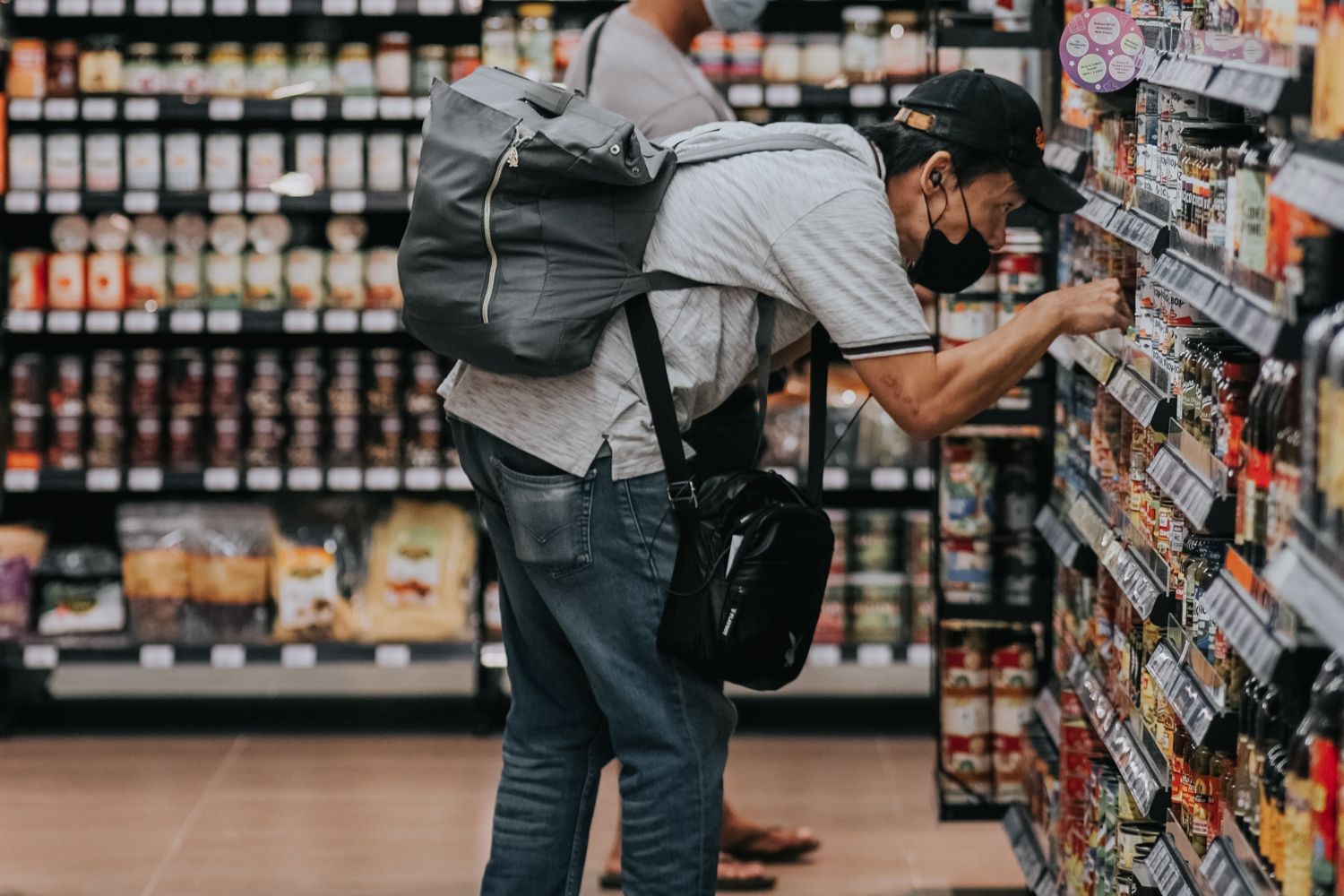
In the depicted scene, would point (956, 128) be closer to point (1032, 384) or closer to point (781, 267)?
point (781, 267)

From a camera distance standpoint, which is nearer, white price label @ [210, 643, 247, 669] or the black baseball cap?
the black baseball cap

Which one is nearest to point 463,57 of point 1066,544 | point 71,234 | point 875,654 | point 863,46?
point 863,46

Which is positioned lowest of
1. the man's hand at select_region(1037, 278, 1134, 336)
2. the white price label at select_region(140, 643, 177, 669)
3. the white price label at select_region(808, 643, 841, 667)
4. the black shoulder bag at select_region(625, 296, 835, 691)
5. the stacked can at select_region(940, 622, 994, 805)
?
the white price label at select_region(140, 643, 177, 669)

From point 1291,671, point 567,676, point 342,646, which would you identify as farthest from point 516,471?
point 342,646

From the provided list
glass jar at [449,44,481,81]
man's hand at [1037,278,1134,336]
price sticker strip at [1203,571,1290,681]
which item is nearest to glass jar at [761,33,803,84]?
glass jar at [449,44,481,81]

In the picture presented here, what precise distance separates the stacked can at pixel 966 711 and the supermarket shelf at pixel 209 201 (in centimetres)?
196

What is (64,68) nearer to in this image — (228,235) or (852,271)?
(228,235)

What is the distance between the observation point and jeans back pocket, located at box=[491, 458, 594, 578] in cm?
234

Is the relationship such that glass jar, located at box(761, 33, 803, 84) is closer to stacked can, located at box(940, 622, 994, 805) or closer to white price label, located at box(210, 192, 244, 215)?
white price label, located at box(210, 192, 244, 215)

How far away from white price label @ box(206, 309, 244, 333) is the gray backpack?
2.57 metres

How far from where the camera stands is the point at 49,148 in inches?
189

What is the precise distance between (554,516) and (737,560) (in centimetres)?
24

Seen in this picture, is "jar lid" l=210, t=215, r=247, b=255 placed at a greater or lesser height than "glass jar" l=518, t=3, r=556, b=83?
lesser

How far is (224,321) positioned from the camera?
15.7 feet
